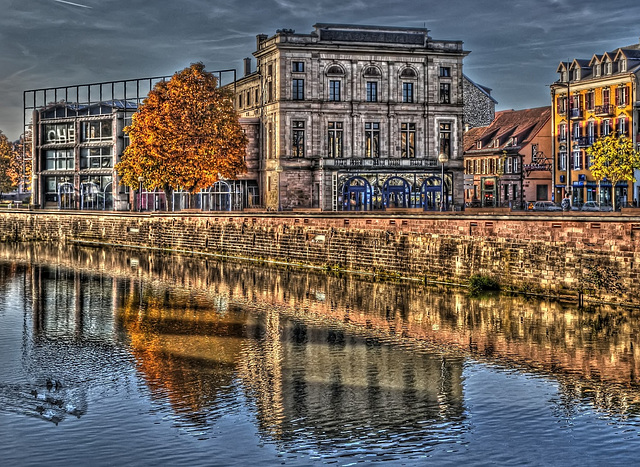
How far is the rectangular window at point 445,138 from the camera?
308ft

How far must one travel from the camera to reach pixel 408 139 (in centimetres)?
9319

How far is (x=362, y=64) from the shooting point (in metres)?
91.1

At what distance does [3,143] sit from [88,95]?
2258 inches

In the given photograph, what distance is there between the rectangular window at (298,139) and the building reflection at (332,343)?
119ft

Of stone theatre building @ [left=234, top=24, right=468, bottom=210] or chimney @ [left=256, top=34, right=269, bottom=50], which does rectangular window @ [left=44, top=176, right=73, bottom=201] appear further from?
stone theatre building @ [left=234, top=24, right=468, bottom=210]

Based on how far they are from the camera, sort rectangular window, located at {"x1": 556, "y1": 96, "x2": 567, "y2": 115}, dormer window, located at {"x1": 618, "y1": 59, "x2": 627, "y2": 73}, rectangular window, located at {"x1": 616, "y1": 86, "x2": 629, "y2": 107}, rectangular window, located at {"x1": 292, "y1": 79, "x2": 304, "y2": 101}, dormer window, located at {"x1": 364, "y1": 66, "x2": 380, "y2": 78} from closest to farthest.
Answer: rectangular window, located at {"x1": 292, "y1": 79, "x2": 304, "y2": 101} < dormer window, located at {"x1": 364, "y1": 66, "x2": 380, "y2": 78} < dormer window, located at {"x1": 618, "y1": 59, "x2": 627, "y2": 73} < rectangular window, located at {"x1": 616, "y1": 86, "x2": 629, "y2": 107} < rectangular window, located at {"x1": 556, "y1": 96, "x2": 567, "y2": 115}

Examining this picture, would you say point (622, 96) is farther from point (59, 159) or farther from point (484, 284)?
point (59, 159)

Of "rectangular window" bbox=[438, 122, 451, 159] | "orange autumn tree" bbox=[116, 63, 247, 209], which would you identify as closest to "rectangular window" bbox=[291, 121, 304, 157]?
"orange autumn tree" bbox=[116, 63, 247, 209]

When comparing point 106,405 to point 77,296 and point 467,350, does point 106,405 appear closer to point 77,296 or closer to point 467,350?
point 467,350

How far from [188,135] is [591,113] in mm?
44089

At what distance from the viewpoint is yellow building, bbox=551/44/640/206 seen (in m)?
96.4

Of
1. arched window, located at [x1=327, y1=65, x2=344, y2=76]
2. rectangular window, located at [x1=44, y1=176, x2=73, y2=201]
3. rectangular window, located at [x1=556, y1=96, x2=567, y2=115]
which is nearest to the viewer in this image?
arched window, located at [x1=327, y1=65, x2=344, y2=76]

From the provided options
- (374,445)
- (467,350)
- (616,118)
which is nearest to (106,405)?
(374,445)

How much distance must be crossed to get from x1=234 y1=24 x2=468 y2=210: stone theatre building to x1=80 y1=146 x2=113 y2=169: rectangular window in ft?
114
